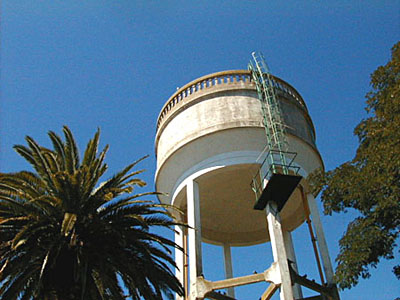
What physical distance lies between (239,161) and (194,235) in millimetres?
2966

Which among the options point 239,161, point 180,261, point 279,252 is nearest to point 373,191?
point 279,252

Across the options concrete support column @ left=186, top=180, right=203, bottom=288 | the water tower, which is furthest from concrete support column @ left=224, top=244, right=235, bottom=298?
concrete support column @ left=186, top=180, right=203, bottom=288

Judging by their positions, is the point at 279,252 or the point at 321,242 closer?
the point at 279,252

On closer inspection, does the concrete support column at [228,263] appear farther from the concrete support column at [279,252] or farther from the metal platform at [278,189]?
the concrete support column at [279,252]

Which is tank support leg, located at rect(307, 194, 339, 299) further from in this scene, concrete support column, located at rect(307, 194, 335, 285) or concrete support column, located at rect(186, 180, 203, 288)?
concrete support column, located at rect(186, 180, 203, 288)

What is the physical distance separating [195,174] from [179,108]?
9.83 feet

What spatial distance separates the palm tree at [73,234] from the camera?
1165 centimetres

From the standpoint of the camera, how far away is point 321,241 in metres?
16.1

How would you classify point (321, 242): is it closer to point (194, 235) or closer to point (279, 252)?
point (279, 252)

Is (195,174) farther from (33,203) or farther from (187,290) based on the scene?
(33,203)

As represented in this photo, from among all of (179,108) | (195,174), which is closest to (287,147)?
(195,174)

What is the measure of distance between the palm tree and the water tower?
237 cm

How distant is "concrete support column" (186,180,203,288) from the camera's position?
14.6 meters

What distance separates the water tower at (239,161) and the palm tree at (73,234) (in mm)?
2372
